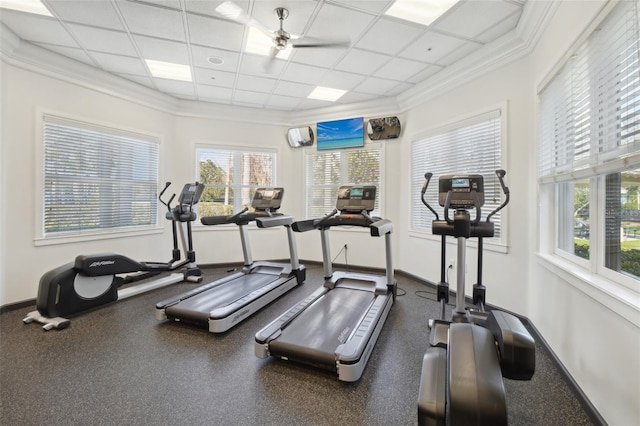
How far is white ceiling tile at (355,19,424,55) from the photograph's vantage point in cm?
298

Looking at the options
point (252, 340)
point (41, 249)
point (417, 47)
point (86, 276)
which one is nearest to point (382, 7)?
point (417, 47)

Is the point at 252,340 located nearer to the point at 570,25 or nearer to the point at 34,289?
the point at 34,289

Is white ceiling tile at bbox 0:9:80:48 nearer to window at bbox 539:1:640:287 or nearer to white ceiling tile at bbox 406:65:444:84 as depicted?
white ceiling tile at bbox 406:65:444:84

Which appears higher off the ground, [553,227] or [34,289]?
[553,227]

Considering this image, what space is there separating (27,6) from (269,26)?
233cm

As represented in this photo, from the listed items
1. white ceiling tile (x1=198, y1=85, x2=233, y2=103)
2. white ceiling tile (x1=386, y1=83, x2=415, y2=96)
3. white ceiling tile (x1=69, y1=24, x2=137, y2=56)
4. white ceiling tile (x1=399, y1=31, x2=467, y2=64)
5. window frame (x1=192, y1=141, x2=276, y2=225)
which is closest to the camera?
white ceiling tile (x1=69, y1=24, x2=137, y2=56)

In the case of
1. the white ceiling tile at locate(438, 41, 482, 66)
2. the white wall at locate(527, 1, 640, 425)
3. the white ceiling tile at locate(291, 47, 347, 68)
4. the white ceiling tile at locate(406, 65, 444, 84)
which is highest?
the white ceiling tile at locate(406, 65, 444, 84)

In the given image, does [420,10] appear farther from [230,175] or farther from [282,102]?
[230,175]

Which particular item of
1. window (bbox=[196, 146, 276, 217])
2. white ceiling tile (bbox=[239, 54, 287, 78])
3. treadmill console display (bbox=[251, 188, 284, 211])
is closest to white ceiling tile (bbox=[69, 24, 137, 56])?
white ceiling tile (bbox=[239, 54, 287, 78])

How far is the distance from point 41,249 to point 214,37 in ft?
11.4

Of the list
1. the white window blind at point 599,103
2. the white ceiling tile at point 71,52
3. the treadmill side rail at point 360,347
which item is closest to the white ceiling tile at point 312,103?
the white ceiling tile at point 71,52

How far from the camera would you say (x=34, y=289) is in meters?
3.54

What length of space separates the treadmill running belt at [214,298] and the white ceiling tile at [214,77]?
3.08 m

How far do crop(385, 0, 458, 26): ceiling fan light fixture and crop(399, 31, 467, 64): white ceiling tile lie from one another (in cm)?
26
